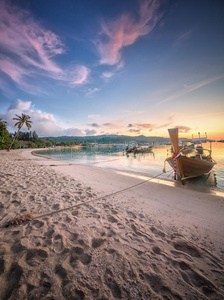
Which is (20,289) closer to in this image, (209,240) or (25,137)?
(209,240)

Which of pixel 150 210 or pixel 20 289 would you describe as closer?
pixel 20 289

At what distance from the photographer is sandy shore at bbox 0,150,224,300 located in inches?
70.6

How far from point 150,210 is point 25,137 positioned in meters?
121

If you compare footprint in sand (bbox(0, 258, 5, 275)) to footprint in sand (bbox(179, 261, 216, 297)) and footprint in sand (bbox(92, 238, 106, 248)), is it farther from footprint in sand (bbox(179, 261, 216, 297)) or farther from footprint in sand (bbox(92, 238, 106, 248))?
footprint in sand (bbox(179, 261, 216, 297))

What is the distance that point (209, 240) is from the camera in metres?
3.11

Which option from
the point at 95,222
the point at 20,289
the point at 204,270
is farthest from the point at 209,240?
the point at 20,289

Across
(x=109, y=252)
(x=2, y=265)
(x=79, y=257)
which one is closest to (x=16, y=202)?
(x=2, y=265)

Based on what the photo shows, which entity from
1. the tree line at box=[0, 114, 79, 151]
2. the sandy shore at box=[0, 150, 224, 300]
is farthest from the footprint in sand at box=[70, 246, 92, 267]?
the tree line at box=[0, 114, 79, 151]

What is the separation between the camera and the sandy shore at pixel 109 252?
1.79 m

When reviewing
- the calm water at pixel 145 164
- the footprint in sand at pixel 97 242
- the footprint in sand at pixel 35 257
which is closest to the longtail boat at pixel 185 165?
the calm water at pixel 145 164

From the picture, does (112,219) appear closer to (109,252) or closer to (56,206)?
(109,252)

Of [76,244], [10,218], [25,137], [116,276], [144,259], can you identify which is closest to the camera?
[116,276]

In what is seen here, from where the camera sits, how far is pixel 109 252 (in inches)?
96.7

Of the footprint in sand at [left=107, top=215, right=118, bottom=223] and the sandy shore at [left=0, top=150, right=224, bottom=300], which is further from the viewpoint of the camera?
the footprint in sand at [left=107, top=215, right=118, bottom=223]
